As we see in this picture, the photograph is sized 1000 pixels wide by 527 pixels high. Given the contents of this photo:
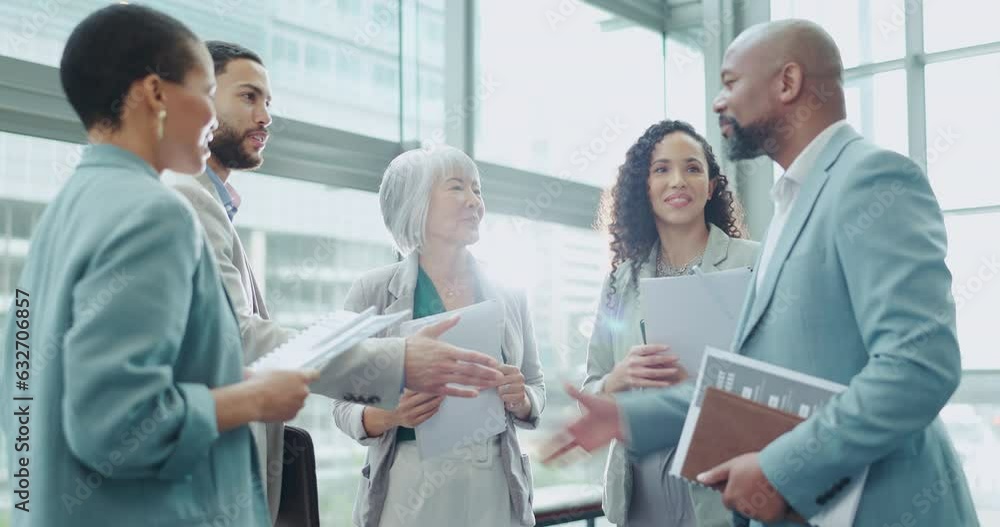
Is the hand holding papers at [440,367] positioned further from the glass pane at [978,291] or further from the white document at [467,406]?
the glass pane at [978,291]

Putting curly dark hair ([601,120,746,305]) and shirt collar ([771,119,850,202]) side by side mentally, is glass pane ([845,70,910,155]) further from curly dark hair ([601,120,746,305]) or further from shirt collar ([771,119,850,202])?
shirt collar ([771,119,850,202])

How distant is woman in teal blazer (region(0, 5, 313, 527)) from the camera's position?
1188 mm

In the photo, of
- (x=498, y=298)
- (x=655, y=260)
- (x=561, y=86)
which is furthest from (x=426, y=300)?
(x=561, y=86)

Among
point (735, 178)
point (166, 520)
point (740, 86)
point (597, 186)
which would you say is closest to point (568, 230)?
point (597, 186)

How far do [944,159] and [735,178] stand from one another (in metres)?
1.19

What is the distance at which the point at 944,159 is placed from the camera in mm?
5086

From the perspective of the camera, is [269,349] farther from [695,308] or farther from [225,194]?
[695,308]

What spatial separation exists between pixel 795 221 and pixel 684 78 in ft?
15.0

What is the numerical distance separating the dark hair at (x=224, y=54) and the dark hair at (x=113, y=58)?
3.17 ft

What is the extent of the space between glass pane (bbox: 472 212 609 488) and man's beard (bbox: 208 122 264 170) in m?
2.08

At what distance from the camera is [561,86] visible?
5070 millimetres

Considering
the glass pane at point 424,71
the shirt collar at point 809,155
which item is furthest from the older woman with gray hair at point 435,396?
the glass pane at point 424,71

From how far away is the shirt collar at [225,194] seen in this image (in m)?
2.17

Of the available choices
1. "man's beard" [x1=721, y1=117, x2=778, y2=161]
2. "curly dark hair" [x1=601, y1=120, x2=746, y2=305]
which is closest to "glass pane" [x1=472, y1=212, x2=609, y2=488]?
"curly dark hair" [x1=601, y1=120, x2=746, y2=305]
